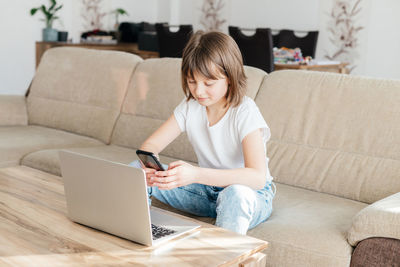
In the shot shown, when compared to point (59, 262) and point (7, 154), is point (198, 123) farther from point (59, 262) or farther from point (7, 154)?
point (7, 154)

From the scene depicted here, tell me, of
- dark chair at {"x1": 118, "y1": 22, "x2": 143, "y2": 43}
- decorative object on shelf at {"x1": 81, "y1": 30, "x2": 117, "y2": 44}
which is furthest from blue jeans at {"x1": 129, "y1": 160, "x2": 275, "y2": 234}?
dark chair at {"x1": 118, "y1": 22, "x2": 143, "y2": 43}

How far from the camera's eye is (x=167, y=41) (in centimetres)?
434

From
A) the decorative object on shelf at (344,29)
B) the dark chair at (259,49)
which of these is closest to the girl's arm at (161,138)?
the dark chair at (259,49)

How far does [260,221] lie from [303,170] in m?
0.49

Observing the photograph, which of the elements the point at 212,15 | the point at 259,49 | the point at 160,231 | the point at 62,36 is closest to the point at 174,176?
the point at 160,231

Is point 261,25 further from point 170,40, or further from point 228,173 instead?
point 228,173

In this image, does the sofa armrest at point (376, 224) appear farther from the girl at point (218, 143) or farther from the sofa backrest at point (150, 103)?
the sofa backrest at point (150, 103)

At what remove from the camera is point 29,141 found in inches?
100.0

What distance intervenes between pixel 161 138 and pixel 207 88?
29 centimetres

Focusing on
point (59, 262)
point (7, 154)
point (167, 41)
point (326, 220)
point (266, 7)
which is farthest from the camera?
point (266, 7)

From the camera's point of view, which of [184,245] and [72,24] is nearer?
[184,245]

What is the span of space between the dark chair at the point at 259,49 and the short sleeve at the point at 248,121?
84.7 inches

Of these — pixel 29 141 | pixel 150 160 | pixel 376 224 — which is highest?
pixel 150 160

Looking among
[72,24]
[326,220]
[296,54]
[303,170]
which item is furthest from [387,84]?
[72,24]
